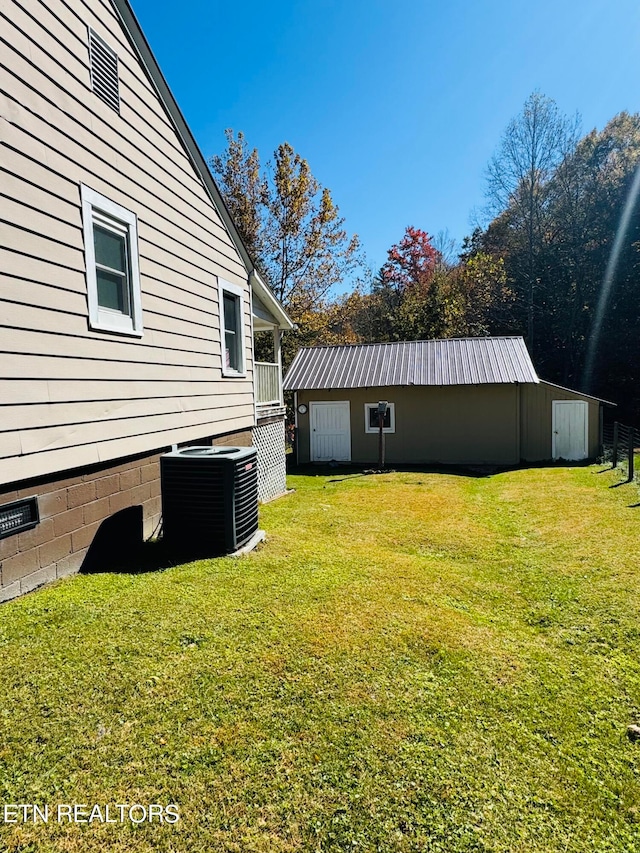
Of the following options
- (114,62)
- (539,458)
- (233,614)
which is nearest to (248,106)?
(114,62)

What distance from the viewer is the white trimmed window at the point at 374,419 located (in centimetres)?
1429

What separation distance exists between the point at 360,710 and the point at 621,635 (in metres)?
2.37

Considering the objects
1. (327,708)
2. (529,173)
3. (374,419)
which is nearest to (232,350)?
(327,708)

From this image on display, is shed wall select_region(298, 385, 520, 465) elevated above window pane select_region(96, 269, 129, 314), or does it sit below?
below

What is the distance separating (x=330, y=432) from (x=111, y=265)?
10.4 metres

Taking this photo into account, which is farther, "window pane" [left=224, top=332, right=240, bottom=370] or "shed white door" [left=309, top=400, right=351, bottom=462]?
"shed white door" [left=309, top=400, right=351, bottom=462]

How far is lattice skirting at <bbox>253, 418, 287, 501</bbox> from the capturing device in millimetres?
8828

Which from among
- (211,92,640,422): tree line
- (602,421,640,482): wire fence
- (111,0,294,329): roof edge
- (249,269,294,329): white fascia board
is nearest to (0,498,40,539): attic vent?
(111,0,294,329): roof edge

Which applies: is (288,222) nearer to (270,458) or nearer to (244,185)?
(244,185)

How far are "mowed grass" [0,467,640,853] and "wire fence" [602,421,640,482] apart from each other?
24.4 feet

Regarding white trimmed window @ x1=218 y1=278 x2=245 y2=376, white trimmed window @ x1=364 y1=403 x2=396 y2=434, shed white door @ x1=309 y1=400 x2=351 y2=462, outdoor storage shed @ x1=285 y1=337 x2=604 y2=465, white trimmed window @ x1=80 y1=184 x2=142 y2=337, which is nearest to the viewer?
white trimmed window @ x1=80 y1=184 x2=142 y2=337

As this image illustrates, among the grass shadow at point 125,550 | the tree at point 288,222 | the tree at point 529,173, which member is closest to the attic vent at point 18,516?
the grass shadow at point 125,550

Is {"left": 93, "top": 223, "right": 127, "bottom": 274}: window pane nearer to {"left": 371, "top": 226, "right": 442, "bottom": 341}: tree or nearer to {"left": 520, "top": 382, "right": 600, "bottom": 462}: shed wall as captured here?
{"left": 520, "top": 382, "right": 600, "bottom": 462}: shed wall

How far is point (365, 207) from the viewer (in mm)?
20312
